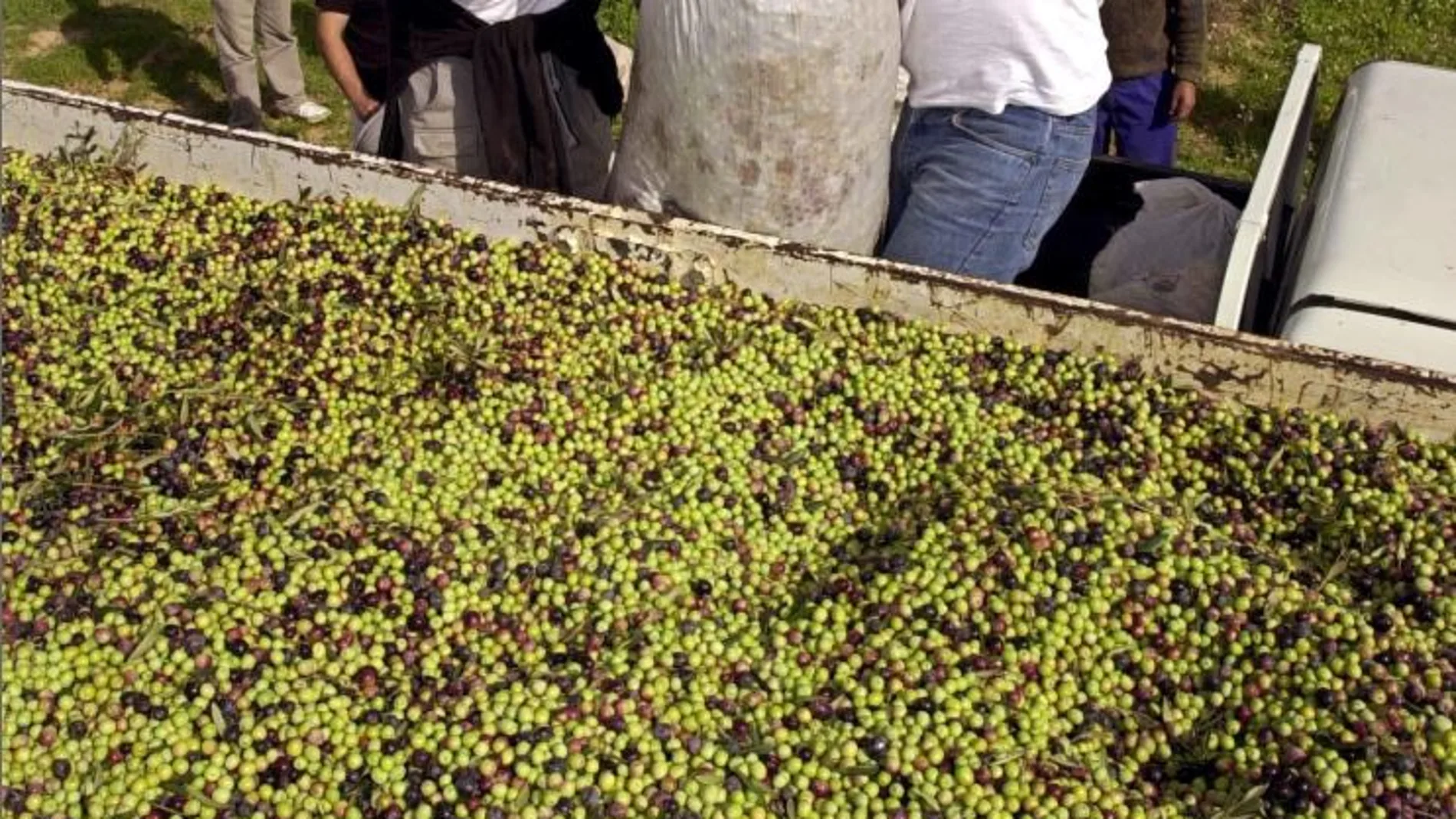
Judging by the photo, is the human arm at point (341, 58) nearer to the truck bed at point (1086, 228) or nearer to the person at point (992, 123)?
the person at point (992, 123)

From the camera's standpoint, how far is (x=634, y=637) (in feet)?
9.14

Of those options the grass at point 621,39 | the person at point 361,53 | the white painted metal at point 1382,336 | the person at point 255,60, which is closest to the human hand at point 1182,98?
Answer: the grass at point 621,39

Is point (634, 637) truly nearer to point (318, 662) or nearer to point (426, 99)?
point (318, 662)

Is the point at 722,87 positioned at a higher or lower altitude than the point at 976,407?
higher

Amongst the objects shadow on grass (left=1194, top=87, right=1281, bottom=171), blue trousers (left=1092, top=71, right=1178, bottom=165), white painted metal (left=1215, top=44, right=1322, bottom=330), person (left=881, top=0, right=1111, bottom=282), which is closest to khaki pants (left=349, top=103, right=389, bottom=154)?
person (left=881, top=0, right=1111, bottom=282)

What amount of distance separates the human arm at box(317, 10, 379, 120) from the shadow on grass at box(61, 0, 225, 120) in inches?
128

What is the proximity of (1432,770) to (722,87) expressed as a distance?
2.53 m

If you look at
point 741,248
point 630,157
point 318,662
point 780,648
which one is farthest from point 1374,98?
point 318,662

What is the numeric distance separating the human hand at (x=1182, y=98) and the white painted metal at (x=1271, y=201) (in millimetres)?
774

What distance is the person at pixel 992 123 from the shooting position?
3760 mm

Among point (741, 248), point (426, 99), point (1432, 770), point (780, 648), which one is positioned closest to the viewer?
point (1432, 770)

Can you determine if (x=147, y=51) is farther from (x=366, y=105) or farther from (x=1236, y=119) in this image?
(x=1236, y=119)

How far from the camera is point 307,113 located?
24.5 feet

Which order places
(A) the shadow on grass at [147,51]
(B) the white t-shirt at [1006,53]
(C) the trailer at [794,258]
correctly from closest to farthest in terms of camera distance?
1. (C) the trailer at [794,258]
2. (B) the white t-shirt at [1006,53]
3. (A) the shadow on grass at [147,51]
